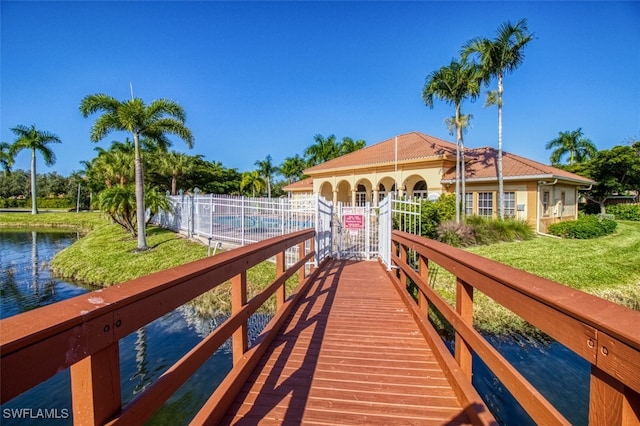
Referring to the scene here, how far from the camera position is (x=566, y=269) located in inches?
403

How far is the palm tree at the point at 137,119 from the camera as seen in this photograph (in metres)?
12.8

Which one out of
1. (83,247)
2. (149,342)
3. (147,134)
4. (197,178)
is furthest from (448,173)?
(197,178)

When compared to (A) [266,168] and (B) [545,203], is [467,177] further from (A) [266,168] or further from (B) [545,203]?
(A) [266,168]

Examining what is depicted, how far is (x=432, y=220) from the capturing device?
43.2 ft

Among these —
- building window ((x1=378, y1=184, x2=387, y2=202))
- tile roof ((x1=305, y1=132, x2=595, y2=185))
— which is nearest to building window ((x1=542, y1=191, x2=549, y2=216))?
tile roof ((x1=305, y1=132, x2=595, y2=185))

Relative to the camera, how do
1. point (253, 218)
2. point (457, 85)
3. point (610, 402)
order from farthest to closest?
point (457, 85) < point (253, 218) < point (610, 402)

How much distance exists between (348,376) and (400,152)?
74.5 ft

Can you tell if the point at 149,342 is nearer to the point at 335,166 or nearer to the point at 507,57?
the point at 507,57

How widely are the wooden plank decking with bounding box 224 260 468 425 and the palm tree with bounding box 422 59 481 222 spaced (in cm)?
1403

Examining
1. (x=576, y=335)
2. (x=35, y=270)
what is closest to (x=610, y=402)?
(x=576, y=335)

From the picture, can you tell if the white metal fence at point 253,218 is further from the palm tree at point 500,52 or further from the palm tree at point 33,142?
the palm tree at point 33,142

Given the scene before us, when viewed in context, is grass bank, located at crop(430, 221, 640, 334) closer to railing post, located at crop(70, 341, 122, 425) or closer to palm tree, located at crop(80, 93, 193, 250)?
railing post, located at crop(70, 341, 122, 425)

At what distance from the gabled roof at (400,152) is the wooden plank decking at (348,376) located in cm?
1864

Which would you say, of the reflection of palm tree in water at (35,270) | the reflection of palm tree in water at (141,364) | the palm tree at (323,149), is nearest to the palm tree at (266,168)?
the palm tree at (323,149)
